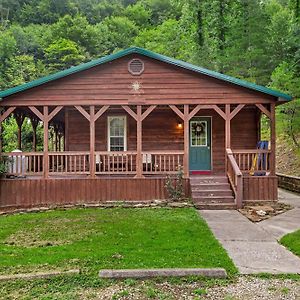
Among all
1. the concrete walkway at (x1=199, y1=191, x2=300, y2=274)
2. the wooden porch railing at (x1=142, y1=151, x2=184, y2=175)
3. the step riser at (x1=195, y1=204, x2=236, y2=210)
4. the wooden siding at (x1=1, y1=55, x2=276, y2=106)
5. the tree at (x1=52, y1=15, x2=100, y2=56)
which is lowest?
the concrete walkway at (x1=199, y1=191, x2=300, y2=274)

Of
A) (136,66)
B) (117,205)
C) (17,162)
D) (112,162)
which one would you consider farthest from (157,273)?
(136,66)

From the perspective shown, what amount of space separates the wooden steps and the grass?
1256 millimetres

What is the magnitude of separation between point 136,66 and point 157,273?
8.60m

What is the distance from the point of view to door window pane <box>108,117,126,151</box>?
560 inches

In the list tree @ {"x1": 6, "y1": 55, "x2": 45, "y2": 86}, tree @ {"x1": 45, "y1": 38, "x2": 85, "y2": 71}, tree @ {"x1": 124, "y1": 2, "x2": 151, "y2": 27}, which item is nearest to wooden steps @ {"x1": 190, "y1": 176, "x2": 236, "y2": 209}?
tree @ {"x1": 6, "y1": 55, "x2": 45, "y2": 86}

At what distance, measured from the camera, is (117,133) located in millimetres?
14305

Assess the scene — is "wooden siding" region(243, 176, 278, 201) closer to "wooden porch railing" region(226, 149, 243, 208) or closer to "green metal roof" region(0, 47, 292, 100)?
"wooden porch railing" region(226, 149, 243, 208)

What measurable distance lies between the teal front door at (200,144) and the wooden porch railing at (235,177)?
2.06m

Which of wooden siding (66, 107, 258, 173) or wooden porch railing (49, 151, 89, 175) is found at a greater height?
wooden siding (66, 107, 258, 173)

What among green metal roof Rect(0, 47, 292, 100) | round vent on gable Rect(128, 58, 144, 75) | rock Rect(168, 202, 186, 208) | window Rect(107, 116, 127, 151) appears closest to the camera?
rock Rect(168, 202, 186, 208)

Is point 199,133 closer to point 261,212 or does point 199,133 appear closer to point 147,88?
point 147,88

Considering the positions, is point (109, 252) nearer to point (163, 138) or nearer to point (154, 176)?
point (154, 176)

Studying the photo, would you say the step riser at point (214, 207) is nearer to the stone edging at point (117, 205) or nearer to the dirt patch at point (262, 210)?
the stone edging at point (117, 205)

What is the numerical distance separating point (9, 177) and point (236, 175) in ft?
24.1
